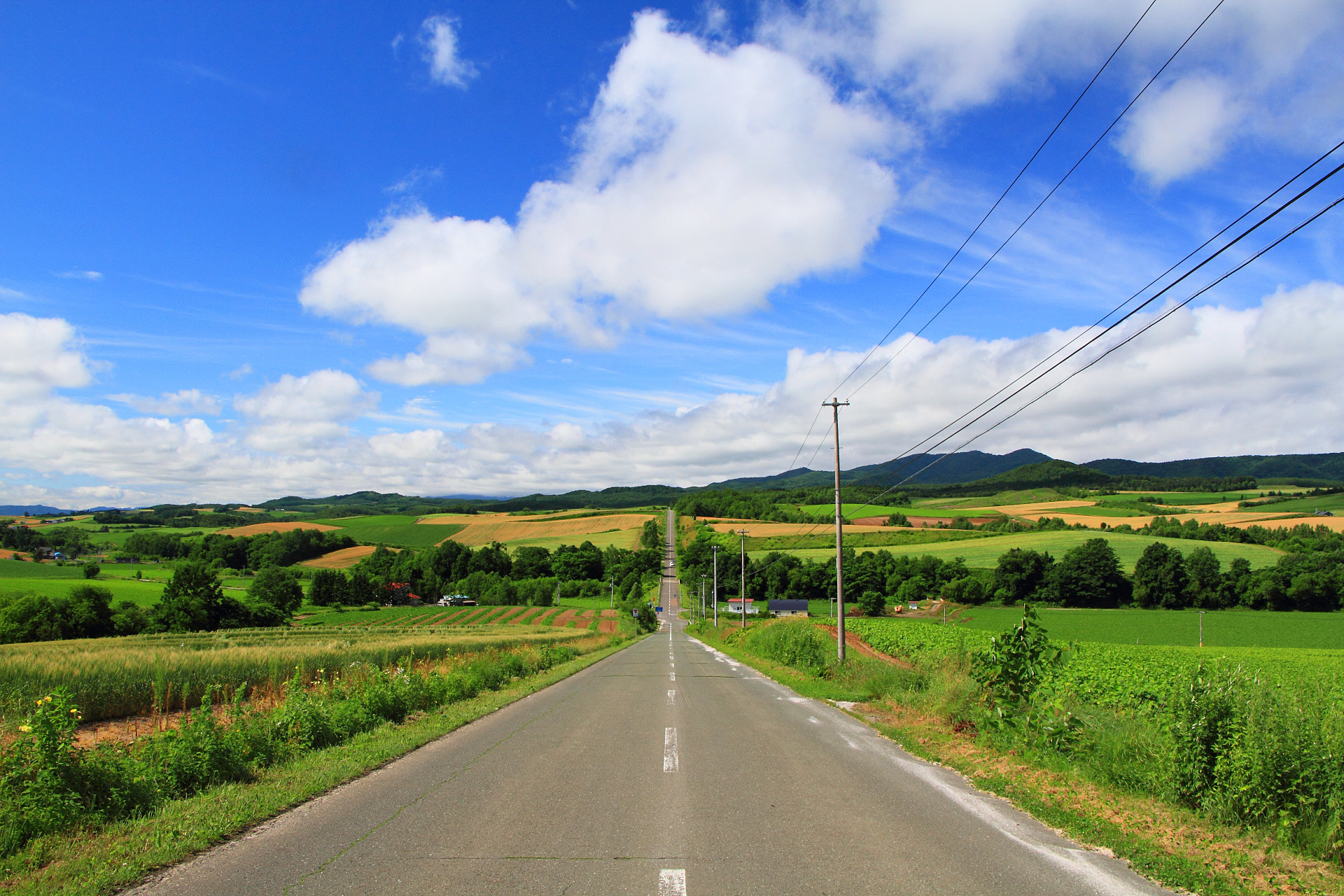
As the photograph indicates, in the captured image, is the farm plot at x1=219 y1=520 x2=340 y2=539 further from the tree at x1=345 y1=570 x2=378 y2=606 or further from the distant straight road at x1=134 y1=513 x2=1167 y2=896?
the distant straight road at x1=134 y1=513 x2=1167 y2=896

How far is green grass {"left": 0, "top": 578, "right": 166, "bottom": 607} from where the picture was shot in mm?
57406

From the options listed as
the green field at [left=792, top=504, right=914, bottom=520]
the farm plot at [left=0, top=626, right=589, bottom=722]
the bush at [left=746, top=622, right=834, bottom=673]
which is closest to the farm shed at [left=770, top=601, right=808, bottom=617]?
the green field at [left=792, top=504, right=914, bottom=520]

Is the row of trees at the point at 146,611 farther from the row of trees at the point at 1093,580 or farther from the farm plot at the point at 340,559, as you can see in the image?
the row of trees at the point at 1093,580

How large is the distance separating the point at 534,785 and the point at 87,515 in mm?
173774

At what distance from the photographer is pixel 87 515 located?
449ft

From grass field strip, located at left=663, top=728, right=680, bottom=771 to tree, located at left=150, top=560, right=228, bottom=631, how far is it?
2614 inches

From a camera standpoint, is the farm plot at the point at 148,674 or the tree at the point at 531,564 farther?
the tree at the point at 531,564

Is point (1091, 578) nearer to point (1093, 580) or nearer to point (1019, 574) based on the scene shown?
point (1093, 580)

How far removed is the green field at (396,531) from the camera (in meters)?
122

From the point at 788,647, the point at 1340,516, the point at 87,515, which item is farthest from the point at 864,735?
the point at 87,515

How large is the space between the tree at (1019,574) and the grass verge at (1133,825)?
235ft

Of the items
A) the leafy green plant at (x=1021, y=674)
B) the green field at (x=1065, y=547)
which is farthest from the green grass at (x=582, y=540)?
the leafy green plant at (x=1021, y=674)

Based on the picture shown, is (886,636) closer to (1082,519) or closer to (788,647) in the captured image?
(788,647)

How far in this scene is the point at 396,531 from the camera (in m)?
133
